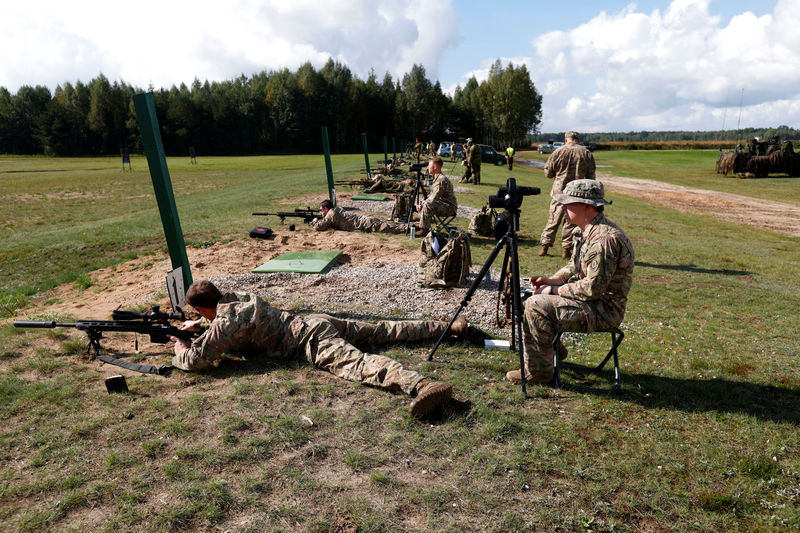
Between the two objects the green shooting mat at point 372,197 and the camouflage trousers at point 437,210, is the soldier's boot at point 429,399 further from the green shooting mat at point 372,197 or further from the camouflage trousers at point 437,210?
the green shooting mat at point 372,197

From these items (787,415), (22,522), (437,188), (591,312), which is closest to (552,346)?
(591,312)

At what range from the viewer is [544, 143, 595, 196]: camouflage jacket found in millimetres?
9672

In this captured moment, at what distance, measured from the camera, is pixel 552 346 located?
460 centimetres

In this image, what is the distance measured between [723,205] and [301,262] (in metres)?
21.2

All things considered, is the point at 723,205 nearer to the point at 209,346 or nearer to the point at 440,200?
the point at 440,200

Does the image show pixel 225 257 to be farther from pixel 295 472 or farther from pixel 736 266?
pixel 736 266

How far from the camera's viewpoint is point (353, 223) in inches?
508

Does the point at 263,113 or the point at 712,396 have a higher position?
the point at 263,113

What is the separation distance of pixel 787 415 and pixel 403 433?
3552 mm

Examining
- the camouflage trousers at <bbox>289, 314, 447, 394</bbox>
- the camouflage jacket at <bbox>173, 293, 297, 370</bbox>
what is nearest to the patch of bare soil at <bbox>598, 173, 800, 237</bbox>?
the camouflage trousers at <bbox>289, 314, 447, 394</bbox>

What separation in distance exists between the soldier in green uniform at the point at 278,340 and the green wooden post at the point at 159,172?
140cm

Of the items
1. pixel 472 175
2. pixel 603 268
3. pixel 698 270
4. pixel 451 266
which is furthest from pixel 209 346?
pixel 472 175

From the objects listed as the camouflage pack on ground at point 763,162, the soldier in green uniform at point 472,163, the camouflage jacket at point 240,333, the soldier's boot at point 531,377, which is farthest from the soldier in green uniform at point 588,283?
the camouflage pack on ground at point 763,162

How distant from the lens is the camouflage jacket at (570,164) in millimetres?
9672
